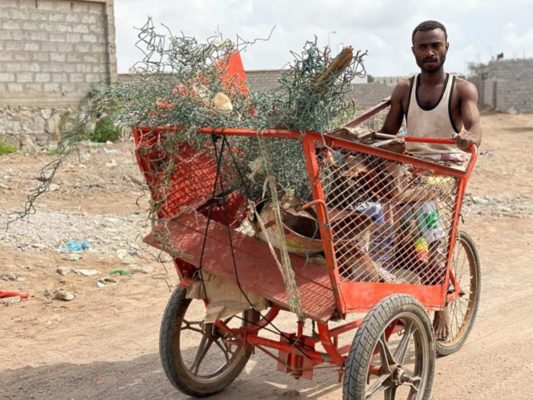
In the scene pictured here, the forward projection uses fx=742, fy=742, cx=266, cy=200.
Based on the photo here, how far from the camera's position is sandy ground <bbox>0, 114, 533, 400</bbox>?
423 cm

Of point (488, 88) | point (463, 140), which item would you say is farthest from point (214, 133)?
point (488, 88)

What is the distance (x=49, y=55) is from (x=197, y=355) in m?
12.5

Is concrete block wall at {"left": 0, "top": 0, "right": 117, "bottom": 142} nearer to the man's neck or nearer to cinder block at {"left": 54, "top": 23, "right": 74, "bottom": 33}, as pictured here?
cinder block at {"left": 54, "top": 23, "right": 74, "bottom": 33}

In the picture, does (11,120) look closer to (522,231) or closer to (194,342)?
(522,231)

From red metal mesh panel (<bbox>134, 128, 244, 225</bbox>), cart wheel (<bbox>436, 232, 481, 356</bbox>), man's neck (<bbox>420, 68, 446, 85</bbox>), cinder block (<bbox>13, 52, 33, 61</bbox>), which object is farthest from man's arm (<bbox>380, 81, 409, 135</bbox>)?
cinder block (<bbox>13, 52, 33, 61</bbox>)

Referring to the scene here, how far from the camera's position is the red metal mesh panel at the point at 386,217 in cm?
324

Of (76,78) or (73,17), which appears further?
(76,78)

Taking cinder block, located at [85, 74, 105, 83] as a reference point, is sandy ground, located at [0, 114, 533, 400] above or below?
below

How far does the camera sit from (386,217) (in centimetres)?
350

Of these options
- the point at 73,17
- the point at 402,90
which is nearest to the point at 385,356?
the point at 402,90

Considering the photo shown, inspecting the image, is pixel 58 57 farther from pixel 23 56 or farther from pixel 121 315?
pixel 121 315

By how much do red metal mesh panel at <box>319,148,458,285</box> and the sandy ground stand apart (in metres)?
0.90

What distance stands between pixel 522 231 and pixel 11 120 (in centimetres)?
1030

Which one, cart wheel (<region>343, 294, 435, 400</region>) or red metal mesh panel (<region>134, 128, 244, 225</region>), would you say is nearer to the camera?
cart wheel (<region>343, 294, 435, 400</region>)
